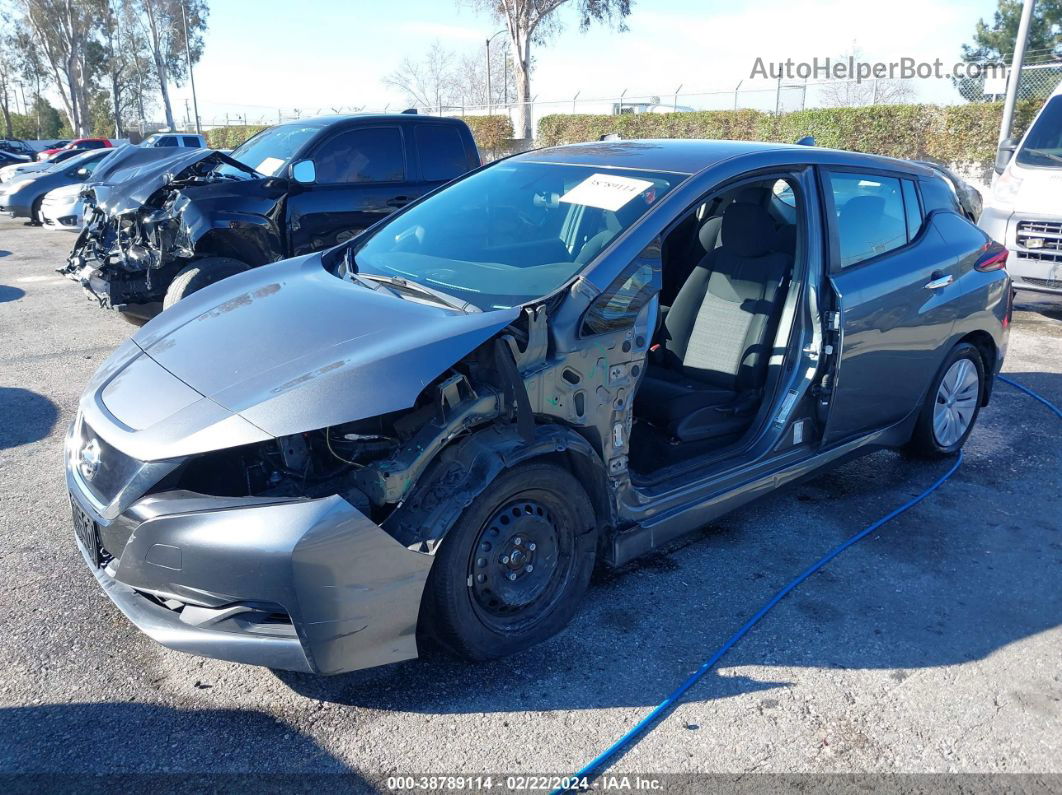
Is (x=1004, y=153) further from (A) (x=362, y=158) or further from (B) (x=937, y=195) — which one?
(A) (x=362, y=158)

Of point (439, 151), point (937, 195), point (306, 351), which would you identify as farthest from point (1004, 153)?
point (306, 351)

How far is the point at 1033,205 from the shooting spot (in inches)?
320

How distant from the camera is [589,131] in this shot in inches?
1021

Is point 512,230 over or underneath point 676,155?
underneath

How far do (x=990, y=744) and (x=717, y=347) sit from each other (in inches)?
79.5

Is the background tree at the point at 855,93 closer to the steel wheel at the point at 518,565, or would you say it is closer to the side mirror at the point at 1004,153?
the side mirror at the point at 1004,153

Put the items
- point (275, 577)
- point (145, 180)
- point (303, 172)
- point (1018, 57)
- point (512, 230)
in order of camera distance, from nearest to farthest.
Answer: point (275, 577) → point (512, 230) → point (303, 172) → point (145, 180) → point (1018, 57)

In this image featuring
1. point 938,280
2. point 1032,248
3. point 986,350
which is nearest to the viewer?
point 938,280

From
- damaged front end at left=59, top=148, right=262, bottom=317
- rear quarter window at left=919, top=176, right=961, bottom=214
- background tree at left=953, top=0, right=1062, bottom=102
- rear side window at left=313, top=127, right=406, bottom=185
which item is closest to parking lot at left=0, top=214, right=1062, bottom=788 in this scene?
rear quarter window at left=919, top=176, right=961, bottom=214

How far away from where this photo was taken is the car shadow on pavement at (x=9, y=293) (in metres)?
9.11

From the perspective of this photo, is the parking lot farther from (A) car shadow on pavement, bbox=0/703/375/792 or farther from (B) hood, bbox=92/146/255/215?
(B) hood, bbox=92/146/255/215

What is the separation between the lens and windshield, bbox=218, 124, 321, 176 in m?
7.27

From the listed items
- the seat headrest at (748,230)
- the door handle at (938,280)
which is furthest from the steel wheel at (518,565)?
the door handle at (938,280)

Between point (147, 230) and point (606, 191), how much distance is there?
186 inches
